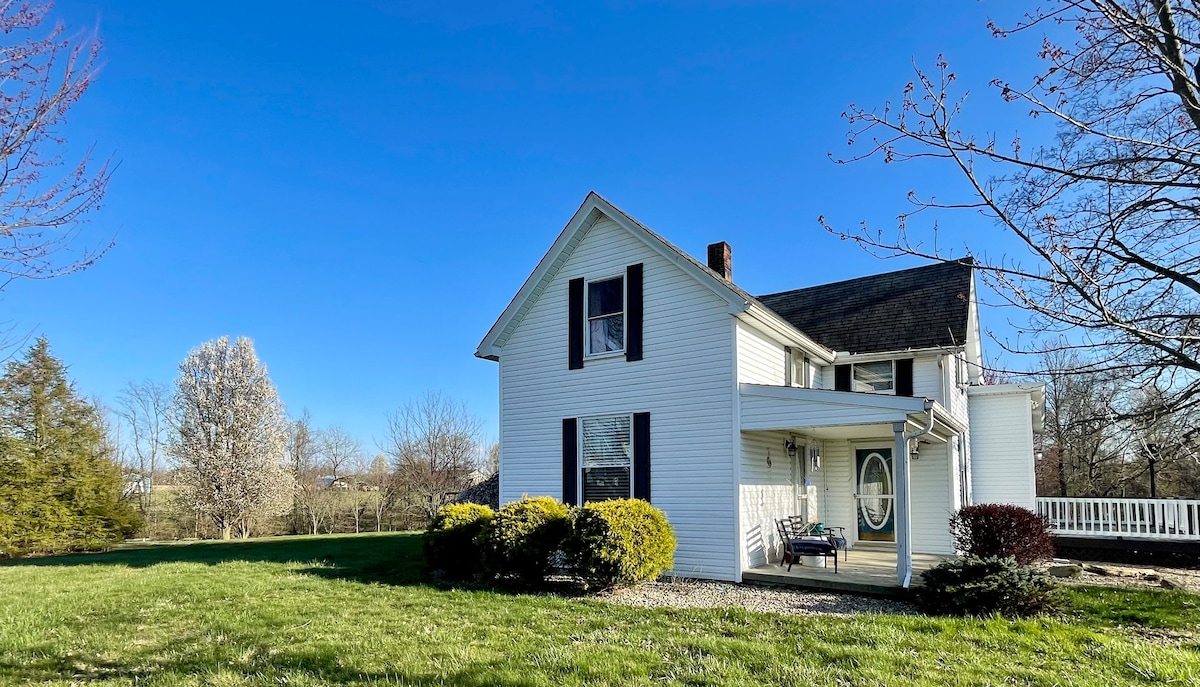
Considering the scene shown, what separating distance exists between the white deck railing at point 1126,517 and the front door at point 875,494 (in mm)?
4315

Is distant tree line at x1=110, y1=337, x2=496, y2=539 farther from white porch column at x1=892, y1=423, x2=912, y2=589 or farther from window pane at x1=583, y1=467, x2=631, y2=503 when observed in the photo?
white porch column at x1=892, y1=423, x2=912, y2=589

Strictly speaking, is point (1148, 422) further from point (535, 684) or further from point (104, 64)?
point (104, 64)

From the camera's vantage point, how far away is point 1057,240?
12.5 ft

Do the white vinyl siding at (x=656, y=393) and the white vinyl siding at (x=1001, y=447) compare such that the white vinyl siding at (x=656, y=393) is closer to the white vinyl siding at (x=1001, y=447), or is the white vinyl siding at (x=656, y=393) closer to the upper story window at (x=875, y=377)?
the upper story window at (x=875, y=377)

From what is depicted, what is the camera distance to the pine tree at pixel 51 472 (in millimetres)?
17656

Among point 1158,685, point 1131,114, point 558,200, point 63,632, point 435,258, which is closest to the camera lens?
point 1131,114

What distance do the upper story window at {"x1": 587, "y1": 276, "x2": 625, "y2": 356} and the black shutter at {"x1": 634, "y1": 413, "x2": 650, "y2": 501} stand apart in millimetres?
1514

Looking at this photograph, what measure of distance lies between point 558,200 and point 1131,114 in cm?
1319

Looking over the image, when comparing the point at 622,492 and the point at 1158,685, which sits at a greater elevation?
the point at 622,492

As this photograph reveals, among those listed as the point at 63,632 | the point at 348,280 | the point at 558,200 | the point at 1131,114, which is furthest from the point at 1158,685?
the point at 348,280

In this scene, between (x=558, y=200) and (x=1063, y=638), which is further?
(x=558, y=200)

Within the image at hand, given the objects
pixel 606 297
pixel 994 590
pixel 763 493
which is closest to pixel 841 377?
pixel 763 493

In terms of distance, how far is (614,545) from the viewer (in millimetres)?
9617

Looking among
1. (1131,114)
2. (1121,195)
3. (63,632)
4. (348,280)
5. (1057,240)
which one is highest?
(348,280)
